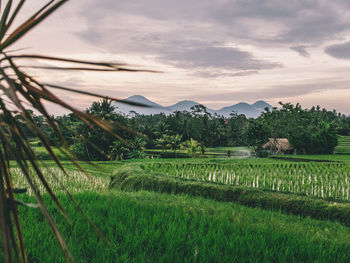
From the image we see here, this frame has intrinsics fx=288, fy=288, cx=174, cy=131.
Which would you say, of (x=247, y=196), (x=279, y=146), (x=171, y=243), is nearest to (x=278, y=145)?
(x=279, y=146)

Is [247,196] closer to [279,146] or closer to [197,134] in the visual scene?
[279,146]

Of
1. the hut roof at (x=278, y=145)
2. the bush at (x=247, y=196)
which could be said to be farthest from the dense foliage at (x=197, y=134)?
the bush at (x=247, y=196)

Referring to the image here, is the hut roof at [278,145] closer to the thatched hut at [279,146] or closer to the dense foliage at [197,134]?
the thatched hut at [279,146]

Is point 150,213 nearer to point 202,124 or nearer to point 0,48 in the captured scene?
point 0,48

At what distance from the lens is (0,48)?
838 millimetres

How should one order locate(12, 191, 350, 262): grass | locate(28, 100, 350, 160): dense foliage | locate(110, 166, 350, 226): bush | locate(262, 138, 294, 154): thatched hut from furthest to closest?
locate(262, 138, 294, 154): thatched hut → locate(28, 100, 350, 160): dense foliage → locate(110, 166, 350, 226): bush → locate(12, 191, 350, 262): grass

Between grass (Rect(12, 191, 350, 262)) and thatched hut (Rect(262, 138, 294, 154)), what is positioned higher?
grass (Rect(12, 191, 350, 262))

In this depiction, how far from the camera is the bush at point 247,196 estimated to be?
6091 millimetres

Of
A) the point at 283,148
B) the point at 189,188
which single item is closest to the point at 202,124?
the point at 283,148

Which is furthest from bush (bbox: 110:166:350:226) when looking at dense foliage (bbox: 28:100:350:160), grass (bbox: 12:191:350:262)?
dense foliage (bbox: 28:100:350:160)

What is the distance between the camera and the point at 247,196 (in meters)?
7.24

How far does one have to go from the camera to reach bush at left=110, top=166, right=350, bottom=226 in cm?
609

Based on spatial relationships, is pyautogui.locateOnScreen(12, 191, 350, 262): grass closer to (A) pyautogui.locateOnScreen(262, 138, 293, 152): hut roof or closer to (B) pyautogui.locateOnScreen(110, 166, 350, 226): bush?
(B) pyautogui.locateOnScreen(110, 166, 350, 226): bush

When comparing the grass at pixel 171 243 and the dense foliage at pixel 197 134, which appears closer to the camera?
the grass at pixel 171 243
